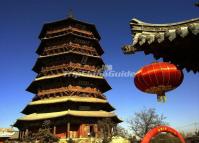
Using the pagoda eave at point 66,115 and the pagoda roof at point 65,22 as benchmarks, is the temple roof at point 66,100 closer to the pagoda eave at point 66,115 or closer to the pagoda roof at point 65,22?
the pagoda eave at point 66,115

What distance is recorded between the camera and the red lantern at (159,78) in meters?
7.05

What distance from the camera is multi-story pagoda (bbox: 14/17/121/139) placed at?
94.0 ft

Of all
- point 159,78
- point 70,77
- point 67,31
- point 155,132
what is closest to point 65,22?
point 67,31

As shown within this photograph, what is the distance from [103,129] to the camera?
27812 mm

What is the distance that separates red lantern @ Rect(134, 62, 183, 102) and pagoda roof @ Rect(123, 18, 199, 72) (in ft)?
2.53

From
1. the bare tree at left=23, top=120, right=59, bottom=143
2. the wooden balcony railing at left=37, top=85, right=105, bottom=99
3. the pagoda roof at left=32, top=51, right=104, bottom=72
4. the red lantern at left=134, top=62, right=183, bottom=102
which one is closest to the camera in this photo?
the red lantern at left=134, top=62, right=183, bottom=102

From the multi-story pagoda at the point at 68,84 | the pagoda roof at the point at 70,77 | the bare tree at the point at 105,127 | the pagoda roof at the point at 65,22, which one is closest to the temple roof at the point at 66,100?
the multi-story pagoda at the point at 68,84

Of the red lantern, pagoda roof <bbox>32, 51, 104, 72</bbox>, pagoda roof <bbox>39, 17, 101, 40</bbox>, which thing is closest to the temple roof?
pagoda roof <bbox>32, 51, 104, 72</bbox>

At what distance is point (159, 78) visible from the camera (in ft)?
24.0

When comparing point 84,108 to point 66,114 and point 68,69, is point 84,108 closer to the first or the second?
point 66,114

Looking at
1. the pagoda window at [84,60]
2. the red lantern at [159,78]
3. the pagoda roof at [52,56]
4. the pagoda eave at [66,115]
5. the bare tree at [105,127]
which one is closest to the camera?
the red lantern at [159,78]

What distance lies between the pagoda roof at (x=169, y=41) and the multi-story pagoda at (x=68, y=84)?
22378 mm

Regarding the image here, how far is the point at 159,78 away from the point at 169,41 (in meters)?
2.29

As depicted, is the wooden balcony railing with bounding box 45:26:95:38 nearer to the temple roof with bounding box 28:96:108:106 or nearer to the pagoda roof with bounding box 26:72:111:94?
the pagoda roof with bounding box 26:72:111:94
